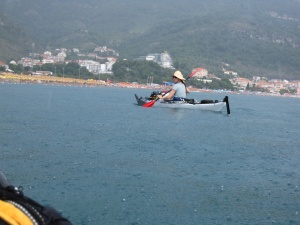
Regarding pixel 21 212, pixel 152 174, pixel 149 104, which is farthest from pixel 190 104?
pixel 21 212

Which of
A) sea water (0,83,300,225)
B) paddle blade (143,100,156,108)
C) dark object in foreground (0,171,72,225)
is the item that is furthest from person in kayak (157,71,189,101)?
dark object in foreground (0,171,72,225)

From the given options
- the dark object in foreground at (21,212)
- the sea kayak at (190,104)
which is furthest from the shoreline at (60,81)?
the dark object in foreground at (21,212)

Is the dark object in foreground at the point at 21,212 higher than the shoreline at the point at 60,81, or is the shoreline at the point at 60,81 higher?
the dark object in foreground at the point at 21,212

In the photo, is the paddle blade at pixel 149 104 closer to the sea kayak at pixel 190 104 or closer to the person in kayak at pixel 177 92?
the sea kayak at pixel 190 104

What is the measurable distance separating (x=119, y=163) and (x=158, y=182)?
7.96ft

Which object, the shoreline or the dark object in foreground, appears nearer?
the dark object in foreground

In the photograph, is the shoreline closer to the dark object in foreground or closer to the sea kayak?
the sea kayak

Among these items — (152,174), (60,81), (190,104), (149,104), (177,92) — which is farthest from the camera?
(60,81)

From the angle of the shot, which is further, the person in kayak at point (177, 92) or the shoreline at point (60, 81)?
the shoreline at point (60, 81)

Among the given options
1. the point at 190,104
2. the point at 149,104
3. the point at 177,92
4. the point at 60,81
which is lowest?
the point at 60,81

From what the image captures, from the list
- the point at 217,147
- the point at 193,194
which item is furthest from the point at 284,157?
the point at 193,194

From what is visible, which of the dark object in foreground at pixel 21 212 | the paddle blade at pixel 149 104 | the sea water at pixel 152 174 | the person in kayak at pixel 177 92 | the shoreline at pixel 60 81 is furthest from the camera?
the shoreline at pixel 60 81

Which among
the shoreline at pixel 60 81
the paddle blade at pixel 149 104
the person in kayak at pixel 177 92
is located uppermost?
the person in kayak at pixel 177 92

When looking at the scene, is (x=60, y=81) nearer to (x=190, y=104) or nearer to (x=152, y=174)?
(x=190, y=104)
